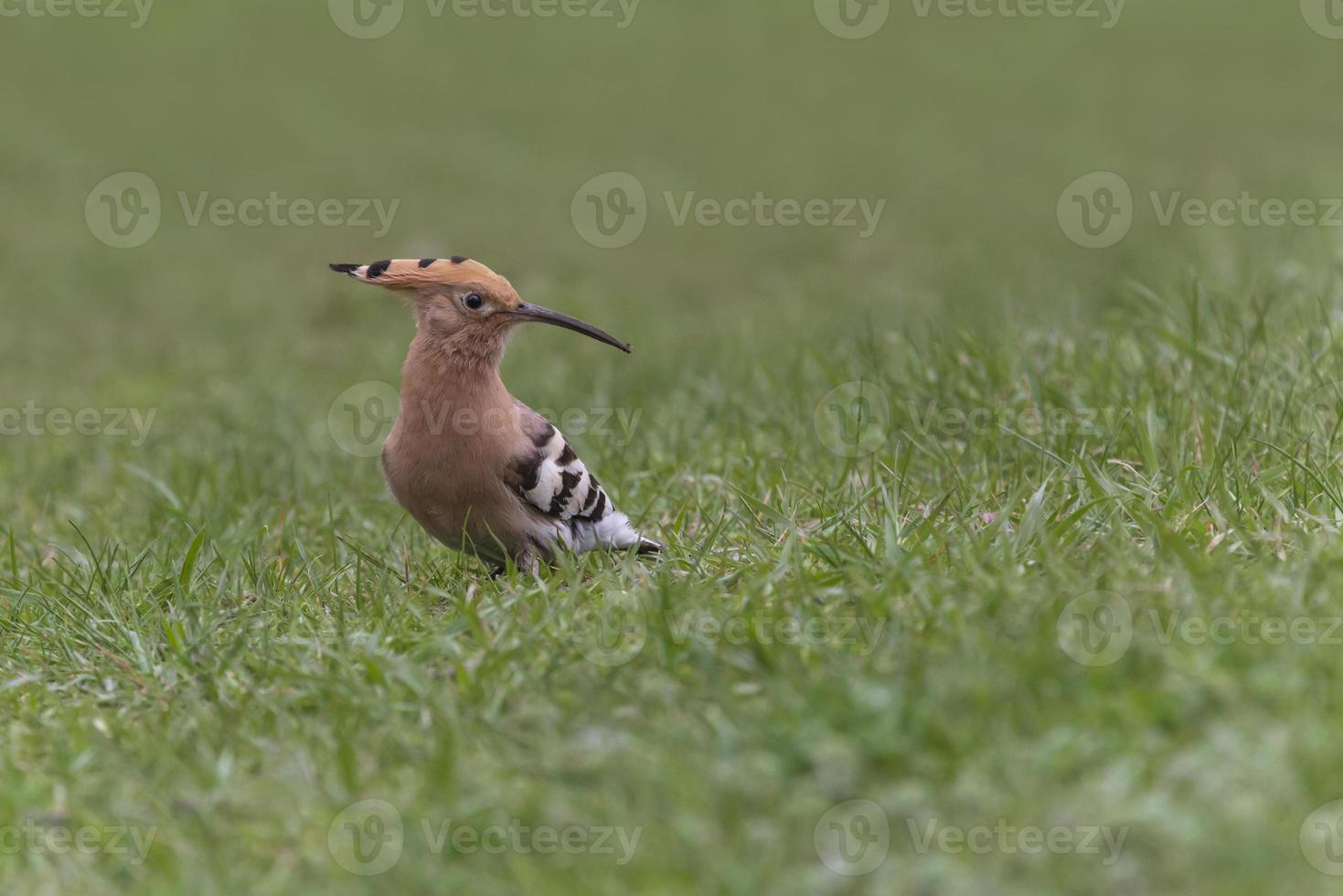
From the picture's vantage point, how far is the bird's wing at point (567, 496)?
4.87 meters

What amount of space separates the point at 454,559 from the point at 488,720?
1.96m

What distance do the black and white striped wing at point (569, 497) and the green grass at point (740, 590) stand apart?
0.31 meters

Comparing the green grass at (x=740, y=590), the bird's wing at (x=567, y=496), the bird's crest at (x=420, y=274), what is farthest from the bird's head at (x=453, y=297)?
the green grass at (x=740, y=590)

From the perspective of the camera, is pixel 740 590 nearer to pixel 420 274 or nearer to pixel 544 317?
pixel 544 317

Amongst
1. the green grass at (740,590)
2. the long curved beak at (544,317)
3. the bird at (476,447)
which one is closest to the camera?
the green grass at (740,590)

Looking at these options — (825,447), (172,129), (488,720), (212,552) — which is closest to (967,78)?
(172,129)

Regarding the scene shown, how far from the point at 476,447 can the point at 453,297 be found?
0.57 m

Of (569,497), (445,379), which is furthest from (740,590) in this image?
(445,379)

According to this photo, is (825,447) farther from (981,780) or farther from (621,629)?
(981,780)

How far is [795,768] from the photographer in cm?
300

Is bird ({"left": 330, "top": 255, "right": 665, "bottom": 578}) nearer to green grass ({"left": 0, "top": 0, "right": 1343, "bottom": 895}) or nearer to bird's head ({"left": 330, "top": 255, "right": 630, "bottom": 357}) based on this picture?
bird's head ({"left": 330, "top": 255, "right": 630, "bottom": 357})

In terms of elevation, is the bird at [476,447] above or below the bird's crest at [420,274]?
below

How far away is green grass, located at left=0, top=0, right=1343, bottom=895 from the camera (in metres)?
2.86

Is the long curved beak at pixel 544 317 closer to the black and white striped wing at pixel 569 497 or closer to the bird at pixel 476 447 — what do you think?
the bird at pixel 476 447
